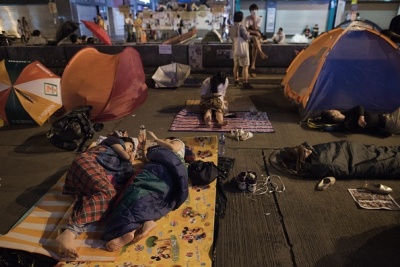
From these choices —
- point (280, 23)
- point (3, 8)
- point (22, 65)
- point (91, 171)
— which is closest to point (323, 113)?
point (91, 171)

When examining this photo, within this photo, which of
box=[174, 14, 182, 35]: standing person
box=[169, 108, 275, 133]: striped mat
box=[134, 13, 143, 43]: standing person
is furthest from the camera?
box=[134, 13, 143, 43]: standing person

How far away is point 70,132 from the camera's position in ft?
13.0

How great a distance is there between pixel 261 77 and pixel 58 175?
567 cm

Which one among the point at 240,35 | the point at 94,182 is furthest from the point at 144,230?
the point at 240,35

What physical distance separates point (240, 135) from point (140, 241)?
7.77ft

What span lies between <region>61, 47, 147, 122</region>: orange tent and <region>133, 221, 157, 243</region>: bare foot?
3.01 m

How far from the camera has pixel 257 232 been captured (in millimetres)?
2535

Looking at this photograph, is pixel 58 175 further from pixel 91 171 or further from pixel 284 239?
pixel 284 239

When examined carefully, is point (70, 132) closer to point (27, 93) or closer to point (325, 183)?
point (27, 93)

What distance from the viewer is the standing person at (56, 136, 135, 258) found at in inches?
92.4

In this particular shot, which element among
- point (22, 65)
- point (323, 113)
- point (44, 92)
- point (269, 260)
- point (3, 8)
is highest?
point (3, 8)

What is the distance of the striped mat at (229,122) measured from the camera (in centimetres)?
465

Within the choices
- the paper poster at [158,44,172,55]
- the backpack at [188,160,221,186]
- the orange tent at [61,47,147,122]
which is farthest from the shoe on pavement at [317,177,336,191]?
the paper poster at [158,44,172,55]

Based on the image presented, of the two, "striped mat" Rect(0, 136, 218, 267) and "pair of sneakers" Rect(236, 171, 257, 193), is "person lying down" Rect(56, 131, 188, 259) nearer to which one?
"striped mat" Rect(0, 136, 218, 267)
